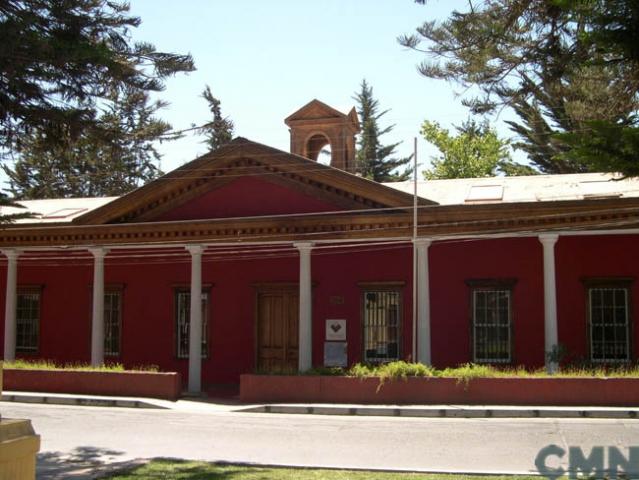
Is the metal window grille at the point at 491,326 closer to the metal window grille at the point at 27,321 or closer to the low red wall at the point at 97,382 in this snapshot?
the low red wall at the point at 97,382

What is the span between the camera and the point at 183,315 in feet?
70.1

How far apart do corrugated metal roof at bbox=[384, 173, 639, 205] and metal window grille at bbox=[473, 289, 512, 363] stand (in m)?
2.41

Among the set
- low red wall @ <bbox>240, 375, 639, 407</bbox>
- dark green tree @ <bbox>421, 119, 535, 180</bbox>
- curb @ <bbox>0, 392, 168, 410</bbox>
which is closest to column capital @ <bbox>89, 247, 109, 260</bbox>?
curb @ <bbox>0, 392, 168, 410</bbox>

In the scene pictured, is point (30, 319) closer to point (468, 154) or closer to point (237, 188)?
point (237, 188)

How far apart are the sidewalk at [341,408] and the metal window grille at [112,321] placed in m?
4.20

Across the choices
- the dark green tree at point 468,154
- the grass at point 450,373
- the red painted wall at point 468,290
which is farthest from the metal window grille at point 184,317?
the dark green tree at point 468,154

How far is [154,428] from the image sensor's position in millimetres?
13320

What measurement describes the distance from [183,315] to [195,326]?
8.66 ft

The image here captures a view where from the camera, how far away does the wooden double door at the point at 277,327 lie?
20.2 m

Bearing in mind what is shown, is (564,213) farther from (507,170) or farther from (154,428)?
(507,170)

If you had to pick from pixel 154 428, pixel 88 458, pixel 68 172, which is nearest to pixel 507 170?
pixel 68 172

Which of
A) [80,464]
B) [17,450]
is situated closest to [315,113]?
[80,464]

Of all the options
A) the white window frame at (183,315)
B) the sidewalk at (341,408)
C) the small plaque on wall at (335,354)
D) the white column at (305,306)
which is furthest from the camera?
the white window frame at (183,315)

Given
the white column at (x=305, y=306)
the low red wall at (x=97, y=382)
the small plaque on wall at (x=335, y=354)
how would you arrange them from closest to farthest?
the low red wall at (x=97, y=382) < the white column at (x=305, y=306) < the small plaque on wall at (x=335, y=354)
